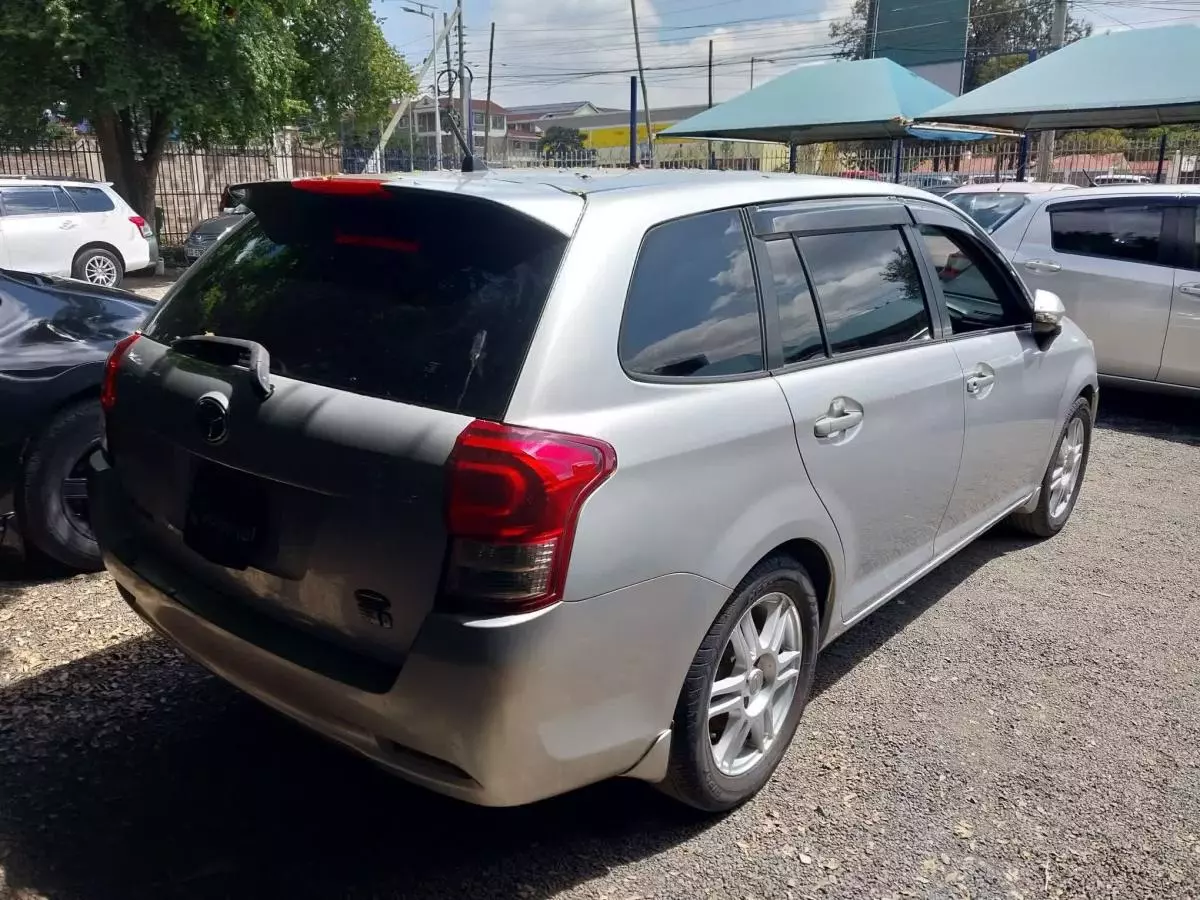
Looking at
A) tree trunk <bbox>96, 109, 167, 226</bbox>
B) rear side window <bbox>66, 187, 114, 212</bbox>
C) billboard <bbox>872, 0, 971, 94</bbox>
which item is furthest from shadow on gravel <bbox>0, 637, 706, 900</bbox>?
billboard <bbox>872, 0, 971, 94</bbox>

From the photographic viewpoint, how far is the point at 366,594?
2242 mm

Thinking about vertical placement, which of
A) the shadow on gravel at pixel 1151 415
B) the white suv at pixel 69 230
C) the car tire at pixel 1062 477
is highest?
the white suv at pixel 69 230

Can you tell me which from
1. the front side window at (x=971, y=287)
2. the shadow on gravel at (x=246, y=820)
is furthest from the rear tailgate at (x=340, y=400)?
the front side window at (x=971, y=287)

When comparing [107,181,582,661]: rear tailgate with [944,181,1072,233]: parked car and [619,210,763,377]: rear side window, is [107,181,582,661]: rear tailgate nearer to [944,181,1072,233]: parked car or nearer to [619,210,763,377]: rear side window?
[619,210,763,377]: rear side window

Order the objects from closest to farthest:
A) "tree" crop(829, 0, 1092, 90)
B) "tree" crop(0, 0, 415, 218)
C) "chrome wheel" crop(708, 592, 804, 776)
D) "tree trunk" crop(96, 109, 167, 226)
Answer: "chrome wheel" crop(708, 592, 804, 776)
"tree" crop(0, 0, 415, 218)
"tree trunk" crop(96, 109, 167, 226)
"tree" crop(829, 0, 1092, 90)

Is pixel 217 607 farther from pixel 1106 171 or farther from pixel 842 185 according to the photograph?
pixel 1106 171

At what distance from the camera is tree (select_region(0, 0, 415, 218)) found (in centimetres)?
1468

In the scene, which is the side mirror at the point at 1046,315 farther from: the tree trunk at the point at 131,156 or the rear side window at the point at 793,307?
the tree trunk at the point at 131,156

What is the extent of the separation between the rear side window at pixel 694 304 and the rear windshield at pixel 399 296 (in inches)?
10.9

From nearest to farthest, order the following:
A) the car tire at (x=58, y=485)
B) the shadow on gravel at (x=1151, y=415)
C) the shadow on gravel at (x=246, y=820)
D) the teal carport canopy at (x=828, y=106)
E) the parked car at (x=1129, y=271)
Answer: the shadow on gravel at (x=246, y=820) < the car tire at (x=58, y=485) < the parked car at (x=1129, y=271) < the shadow on gravel at (x=1151, y=415) < the teal carport canopy at (x=828, y=106)

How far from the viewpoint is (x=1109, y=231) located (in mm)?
7703

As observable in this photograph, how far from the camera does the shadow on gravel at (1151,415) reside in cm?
741

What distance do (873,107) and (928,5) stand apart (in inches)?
1325

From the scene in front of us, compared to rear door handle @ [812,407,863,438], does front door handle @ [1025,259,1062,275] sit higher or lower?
higher
